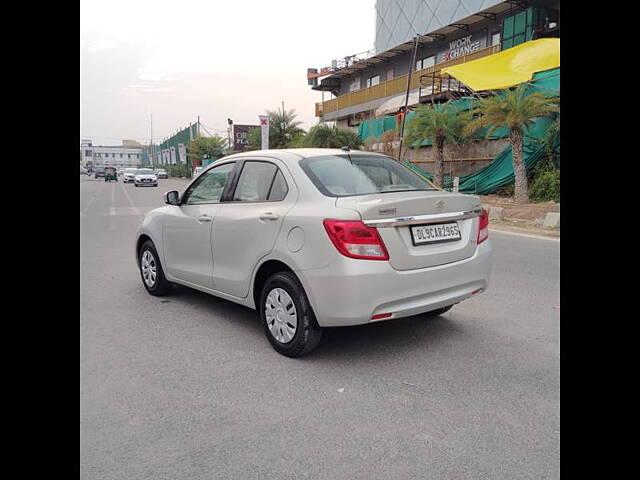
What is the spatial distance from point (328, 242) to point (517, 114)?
13751 mm

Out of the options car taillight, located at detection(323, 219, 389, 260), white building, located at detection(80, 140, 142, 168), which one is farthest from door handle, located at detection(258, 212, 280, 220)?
white building, located at detection(80, 140, 142, 168)

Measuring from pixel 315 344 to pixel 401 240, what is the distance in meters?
1.05

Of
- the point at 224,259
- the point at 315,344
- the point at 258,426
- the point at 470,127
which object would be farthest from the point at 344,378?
the point at 470,127

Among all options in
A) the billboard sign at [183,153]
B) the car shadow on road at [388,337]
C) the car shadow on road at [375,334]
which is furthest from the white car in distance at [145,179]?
the car shadow on road at [388,337]

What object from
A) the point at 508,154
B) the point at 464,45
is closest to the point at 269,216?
the point at 508,154

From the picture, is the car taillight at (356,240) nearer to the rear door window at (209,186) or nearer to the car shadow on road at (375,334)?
the car shadow on road at (375,334)

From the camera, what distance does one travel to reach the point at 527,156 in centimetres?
1739

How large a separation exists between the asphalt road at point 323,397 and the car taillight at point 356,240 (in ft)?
2.90

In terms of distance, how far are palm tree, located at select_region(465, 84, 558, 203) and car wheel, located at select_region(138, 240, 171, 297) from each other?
42.0ft

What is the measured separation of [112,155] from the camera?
154000 millimetres

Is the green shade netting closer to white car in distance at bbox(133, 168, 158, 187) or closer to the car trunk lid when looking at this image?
the car trunk lid

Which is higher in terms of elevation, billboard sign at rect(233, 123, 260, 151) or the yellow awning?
billboard sign at rect(233, 123, 260, 151)

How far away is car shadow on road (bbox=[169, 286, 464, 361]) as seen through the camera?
168 inches

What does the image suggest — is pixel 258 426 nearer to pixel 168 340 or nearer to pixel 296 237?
pixel 296 237
